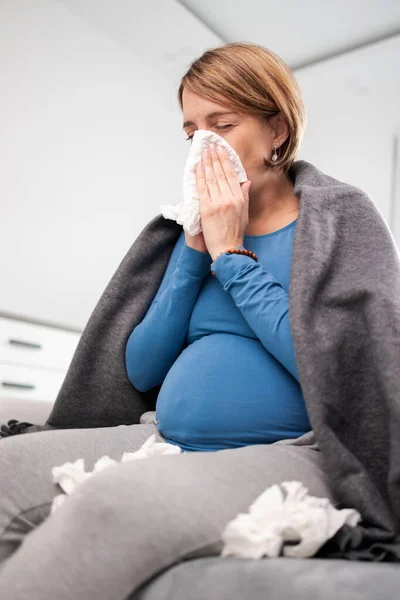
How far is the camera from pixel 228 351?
0.95 m

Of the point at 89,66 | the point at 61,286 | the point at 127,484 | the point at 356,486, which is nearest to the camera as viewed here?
the point at 127,484

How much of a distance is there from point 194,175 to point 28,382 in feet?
6.03

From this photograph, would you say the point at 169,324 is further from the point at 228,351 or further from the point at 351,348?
the point at 351,348

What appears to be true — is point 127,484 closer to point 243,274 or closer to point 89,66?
point 243,274

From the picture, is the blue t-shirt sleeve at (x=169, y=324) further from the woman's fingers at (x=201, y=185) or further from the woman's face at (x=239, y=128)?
the woman's face at (x=239, y=128)

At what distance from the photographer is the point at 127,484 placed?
620mm

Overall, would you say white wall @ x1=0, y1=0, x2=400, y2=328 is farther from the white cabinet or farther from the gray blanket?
the gray blanket

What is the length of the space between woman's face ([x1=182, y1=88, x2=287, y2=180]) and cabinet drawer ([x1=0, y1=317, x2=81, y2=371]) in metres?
1.74

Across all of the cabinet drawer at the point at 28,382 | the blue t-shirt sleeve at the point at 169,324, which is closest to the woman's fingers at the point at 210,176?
the blue t-shirt sleeve at the point at 169,324

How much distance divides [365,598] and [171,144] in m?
3.65

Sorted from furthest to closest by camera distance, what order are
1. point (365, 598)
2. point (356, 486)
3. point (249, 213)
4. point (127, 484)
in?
point (249, 213), point (356, 486), point (127, 484), point (365, 598)

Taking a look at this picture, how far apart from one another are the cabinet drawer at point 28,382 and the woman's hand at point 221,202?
5.82ft

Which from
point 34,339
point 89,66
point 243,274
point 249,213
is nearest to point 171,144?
point 89,66

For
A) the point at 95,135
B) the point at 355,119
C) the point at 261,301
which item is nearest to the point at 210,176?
the point at 261,301
